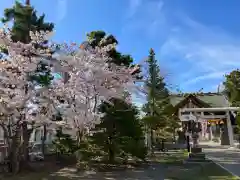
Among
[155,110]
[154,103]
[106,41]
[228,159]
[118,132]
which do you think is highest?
[106,41]

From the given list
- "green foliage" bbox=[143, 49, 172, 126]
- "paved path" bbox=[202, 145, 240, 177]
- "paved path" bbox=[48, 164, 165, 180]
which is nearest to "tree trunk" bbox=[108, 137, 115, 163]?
"paved path" bbox=[48, 164, 165, 180]

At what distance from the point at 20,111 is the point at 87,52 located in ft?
13.3

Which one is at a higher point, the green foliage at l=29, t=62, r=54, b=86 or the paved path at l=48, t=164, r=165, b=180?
the green foliage at l=29, t=62, r=54, b=86

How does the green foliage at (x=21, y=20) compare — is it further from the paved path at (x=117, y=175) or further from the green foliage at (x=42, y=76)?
the paved path at (x=117, y=175)

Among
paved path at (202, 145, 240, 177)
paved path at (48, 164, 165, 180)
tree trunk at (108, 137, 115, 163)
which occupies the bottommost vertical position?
paved path at (48, 164, 165, 180)

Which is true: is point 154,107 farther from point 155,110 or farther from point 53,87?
point 53,87

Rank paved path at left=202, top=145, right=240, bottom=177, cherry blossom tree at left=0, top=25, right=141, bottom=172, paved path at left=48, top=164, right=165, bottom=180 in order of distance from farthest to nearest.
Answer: paved path at left=202, top=145, right=240, bottom=177 → cherry blossom tree at left=0, top=25, right=141, bottom=172 → paved path at left=48, top=164, right=165, bottom=180

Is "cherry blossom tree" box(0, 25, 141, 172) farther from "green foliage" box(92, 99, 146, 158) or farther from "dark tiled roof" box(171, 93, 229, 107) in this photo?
"dark tiled roof" box(171, 93, 229, 107)

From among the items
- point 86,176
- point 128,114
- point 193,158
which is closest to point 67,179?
point 86,176

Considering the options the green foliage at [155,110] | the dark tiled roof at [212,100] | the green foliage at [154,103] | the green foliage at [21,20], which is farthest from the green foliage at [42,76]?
the dark tiled roof at [212,100]

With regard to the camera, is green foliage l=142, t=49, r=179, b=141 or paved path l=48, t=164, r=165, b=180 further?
green foliage l=142, t=49, r=179, b=141

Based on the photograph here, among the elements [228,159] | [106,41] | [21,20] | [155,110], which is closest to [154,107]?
[155,110]

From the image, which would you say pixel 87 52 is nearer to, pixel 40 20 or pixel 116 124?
pixel 40 20

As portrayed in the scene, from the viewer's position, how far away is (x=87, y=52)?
458 inches
